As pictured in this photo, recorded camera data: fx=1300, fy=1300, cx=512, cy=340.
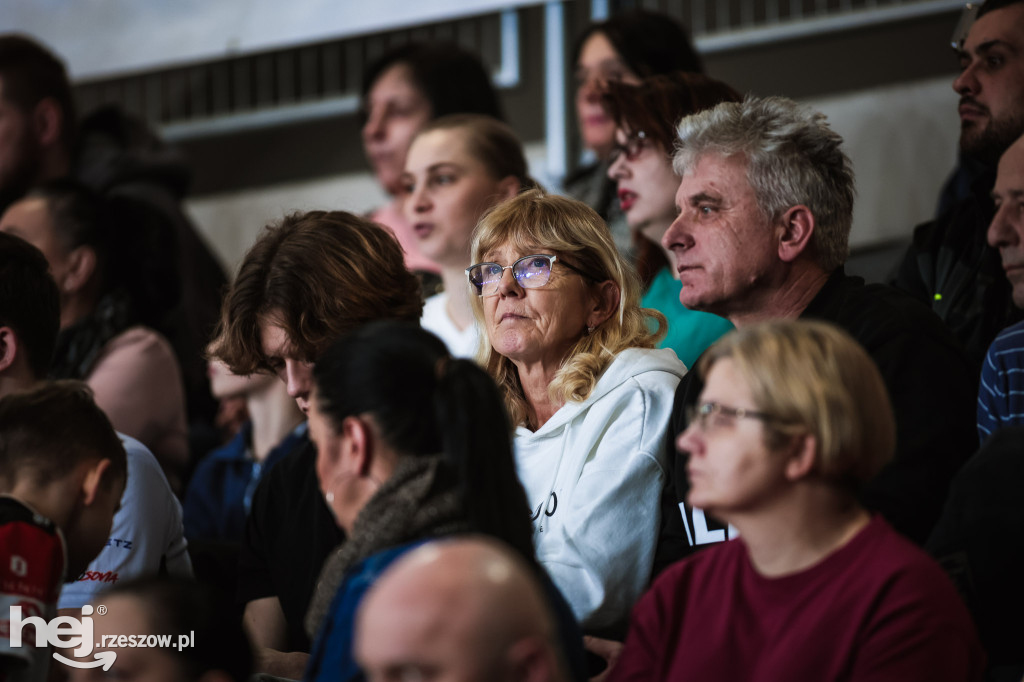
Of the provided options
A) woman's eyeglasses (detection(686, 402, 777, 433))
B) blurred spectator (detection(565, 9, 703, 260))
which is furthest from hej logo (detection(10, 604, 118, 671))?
blurred spectator (detection(565, 9, 703, 260))

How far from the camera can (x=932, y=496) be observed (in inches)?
83.7

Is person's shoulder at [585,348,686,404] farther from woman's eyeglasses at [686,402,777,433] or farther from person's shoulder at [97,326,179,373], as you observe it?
person's shoulder at [97,326,179,373]

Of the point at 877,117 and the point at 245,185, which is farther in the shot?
the point at 245,185

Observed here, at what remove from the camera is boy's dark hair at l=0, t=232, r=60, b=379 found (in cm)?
278

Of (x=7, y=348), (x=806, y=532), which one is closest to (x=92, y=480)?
(x=7, y=348)

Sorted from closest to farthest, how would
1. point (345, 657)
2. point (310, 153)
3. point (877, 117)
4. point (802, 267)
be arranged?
1. point (345, 657)
2. point (802, 267)
3. point (877, 117)
4. point (310, 153)

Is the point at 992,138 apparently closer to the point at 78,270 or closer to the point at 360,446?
the point at 360,446

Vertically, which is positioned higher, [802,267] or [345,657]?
[802,267]

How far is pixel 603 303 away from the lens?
2.72 m

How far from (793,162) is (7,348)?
1.70m

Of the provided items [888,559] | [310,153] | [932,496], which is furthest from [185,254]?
[888,559]

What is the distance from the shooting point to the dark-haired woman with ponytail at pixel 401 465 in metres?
1.68

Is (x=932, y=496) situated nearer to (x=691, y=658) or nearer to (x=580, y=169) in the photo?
(x=691, y=658)

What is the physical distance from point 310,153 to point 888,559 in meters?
4.52
